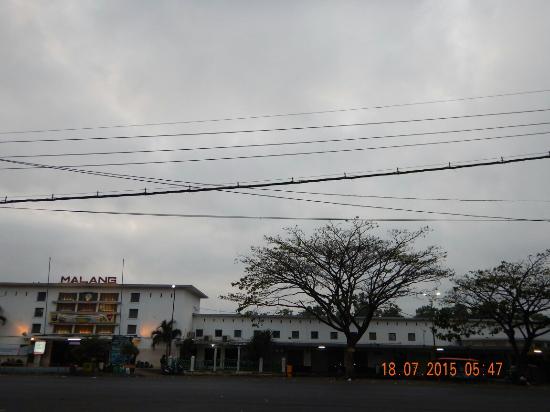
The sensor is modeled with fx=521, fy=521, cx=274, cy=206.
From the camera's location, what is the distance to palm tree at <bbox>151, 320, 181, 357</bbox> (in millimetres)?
63450

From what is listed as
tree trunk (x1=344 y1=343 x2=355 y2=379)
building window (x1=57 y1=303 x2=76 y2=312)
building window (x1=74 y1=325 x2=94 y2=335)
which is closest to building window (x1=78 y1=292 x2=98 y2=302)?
building window (x1=57 y1=303 x2=76 y2=312)

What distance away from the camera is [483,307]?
42844mm

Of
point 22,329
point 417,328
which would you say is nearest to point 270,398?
point 417,328

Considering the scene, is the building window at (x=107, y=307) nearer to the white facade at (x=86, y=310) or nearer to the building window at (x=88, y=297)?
the white facade at (x=86, y=310)

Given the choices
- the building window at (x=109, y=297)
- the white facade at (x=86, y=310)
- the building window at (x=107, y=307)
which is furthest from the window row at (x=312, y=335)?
the building window at (x=109, y=297)

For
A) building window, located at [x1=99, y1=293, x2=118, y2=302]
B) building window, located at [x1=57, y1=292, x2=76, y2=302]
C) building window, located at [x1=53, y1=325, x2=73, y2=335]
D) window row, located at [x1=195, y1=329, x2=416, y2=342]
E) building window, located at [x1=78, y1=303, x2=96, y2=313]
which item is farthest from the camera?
building window, located at [x1=57, y1=292, x2=76, y2=302]

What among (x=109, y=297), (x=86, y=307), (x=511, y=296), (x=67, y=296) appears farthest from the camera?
(x=67, y=296)

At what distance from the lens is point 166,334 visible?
209 feet

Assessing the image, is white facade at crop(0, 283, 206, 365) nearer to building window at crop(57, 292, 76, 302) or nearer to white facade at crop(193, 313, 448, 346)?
building window at crop(57, 292, 76, 302)

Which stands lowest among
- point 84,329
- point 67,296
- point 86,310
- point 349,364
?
point 349,364

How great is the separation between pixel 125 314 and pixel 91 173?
5593cm

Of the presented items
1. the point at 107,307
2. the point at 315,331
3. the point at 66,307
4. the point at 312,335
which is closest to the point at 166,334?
the point at 107,307

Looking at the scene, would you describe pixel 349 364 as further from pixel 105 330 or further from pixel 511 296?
pixel 105 330

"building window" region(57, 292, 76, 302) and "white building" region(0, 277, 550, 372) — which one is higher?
"building window" region(57, 292, 76, 302)
